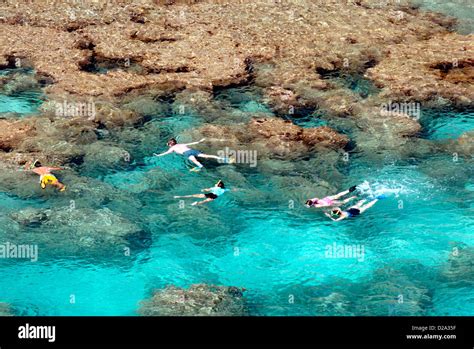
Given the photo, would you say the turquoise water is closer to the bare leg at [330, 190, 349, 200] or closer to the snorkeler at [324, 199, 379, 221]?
the bare leg at [330, 190, 349, 200]

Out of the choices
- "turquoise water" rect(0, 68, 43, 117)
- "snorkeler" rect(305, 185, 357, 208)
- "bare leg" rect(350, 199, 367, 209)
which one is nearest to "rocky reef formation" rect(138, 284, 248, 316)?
"snorkeler" rect(305, 185, 357, 208)

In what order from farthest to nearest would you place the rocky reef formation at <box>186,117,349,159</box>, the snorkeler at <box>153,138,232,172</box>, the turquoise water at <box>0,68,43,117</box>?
the turquoise water at <box>0,68,43,117</box>, the rocky reef formation at <box>186,117,349,159</box>, the snorkeler at <box>153,138,232,172</box>

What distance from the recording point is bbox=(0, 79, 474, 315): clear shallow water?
13.8m

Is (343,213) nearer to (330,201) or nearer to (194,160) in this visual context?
(330,201)

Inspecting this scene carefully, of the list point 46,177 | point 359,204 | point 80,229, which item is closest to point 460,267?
point 359,204

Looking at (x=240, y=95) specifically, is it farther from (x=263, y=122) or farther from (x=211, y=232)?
(x=211, y=232)

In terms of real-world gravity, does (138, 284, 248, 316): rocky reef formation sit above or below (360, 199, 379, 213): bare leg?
below

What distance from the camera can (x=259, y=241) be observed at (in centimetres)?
1530

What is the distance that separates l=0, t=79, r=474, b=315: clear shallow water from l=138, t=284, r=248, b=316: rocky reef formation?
0.34 meters

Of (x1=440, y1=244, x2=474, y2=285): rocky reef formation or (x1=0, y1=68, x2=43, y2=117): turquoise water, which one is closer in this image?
(x1=440, y1=244, x2=474, y2=285): rocky reef formation

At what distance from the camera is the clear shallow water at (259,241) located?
1384 centimetres

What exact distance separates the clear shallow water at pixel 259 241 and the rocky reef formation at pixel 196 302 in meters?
0.34
